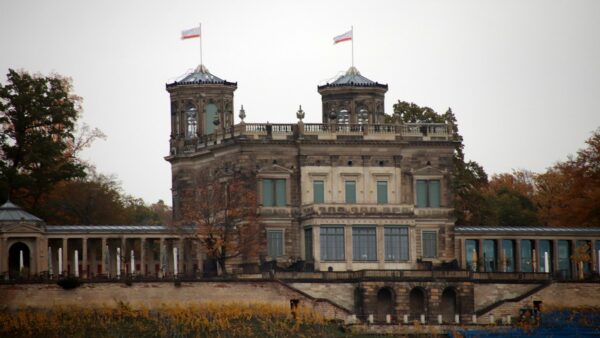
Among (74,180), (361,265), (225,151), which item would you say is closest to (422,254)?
(361,265)

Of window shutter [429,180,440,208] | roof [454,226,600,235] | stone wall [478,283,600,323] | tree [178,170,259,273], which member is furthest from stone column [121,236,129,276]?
stone wall [478,283,600,323]

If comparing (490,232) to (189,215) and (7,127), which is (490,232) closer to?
(189,215)

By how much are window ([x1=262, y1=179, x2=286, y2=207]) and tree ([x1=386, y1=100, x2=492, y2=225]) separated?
48.9 ft

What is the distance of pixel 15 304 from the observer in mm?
119125

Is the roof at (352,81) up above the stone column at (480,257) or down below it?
above

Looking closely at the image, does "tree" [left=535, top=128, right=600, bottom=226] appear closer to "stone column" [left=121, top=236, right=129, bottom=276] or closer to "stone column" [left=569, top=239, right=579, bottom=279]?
"stone column" [left=569, top=239, right=579, bottom=279]

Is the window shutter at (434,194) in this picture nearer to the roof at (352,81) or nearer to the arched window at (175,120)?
the roof at (352,81)

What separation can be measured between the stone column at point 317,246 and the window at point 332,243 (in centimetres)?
25

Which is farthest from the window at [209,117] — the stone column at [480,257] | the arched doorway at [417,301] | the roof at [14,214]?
the arched doorway at [417,301]

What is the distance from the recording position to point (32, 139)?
134 m

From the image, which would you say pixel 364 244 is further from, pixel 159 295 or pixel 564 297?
pixel 159 295

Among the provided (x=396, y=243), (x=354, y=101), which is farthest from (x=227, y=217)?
(x=354, y=101)

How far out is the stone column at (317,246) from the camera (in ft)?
429

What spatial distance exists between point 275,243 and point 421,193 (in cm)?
986
